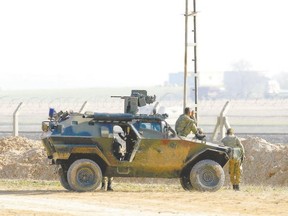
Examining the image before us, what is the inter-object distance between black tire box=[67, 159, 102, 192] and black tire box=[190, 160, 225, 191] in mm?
2194

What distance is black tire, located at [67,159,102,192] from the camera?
26531 mm

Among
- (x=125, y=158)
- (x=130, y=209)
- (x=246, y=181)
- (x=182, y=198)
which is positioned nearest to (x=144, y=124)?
(x=125, y=158)

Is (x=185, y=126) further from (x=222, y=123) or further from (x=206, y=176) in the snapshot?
(x=222, y=123)

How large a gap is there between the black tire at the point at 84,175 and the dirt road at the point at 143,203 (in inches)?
8.8

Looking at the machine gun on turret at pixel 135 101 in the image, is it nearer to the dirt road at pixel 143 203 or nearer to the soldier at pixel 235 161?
the dirt road at pixel 143 203

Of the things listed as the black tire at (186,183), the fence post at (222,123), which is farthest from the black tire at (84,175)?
the fence post at (222,123)

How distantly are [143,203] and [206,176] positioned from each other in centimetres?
349

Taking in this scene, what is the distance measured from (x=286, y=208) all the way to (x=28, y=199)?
5.41m

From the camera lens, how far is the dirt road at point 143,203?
22344mm

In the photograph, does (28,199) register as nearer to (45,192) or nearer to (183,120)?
(45,192)

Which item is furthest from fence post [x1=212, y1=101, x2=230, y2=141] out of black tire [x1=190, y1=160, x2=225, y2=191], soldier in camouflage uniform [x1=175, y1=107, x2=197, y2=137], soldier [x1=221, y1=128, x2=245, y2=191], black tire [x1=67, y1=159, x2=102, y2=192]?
black tire [x1=67, y1=159, x2=102, y2=192]

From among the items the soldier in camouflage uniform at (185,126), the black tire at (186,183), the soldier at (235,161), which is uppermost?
the soldier in camouflage uniform at (185,126)

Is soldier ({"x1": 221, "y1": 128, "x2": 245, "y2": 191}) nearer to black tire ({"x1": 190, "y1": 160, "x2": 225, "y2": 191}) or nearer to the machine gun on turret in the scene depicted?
black tire ({"x1": 190, "y1": 160, "x2": 225, "y2": 191})

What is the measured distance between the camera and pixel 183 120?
27.9 m
